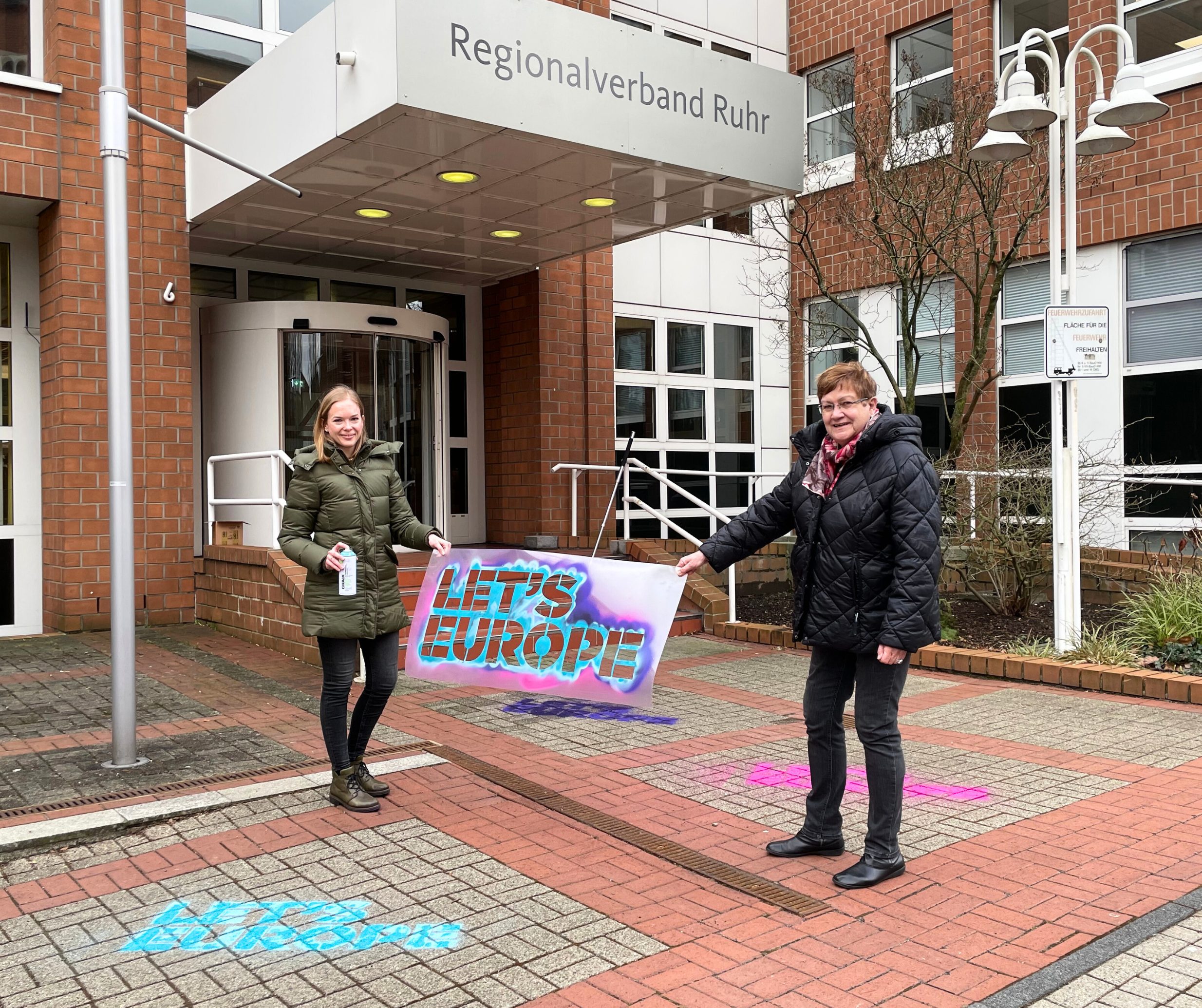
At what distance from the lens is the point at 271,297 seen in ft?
41.6

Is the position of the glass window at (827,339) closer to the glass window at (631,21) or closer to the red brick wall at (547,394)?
the red brick wall at (547,394)

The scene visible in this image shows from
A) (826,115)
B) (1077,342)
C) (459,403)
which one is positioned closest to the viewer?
(1077,342)

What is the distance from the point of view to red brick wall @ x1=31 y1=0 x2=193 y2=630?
33.5ft

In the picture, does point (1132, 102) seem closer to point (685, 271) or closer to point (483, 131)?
point (483, 131)

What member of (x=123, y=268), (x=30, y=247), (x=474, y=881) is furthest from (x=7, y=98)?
(x=474, y=881)

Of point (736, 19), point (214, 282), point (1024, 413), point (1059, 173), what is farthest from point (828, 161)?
point (214, 282)

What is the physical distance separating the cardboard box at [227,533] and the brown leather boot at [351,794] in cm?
611

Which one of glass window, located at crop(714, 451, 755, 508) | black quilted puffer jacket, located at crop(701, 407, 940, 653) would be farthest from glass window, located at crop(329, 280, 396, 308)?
black quilted puffer jacket, located at crop(701, 407, 940, 653)

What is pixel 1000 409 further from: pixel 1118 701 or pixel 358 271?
pixel 358 271

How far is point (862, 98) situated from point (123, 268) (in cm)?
1164

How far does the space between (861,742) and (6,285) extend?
10.1 metres

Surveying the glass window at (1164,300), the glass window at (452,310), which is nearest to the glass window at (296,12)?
the glass window at (452,310)

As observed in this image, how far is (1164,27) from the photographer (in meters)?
12.7

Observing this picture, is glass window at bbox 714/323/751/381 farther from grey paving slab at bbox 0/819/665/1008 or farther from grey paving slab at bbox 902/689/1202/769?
grey paving slab at bbox 0/819/665/1008
